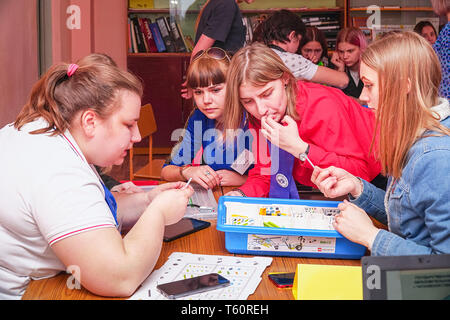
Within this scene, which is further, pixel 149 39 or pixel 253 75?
pixel 149 39

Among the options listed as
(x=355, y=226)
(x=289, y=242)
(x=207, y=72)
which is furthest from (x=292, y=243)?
(x=207, y=72)

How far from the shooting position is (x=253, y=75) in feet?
5.28

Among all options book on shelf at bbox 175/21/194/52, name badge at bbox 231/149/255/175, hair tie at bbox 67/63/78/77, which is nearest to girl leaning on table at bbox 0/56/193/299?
hair tie at bbox 67/63/78/77

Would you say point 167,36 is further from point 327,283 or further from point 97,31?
point 327,283

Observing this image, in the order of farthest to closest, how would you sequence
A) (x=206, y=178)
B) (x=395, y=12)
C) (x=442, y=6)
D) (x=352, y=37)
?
(x=395, y=12) < (x=352, y=37) < (x=442, y=6) < (x=206, y=178)

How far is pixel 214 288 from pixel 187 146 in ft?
4.12

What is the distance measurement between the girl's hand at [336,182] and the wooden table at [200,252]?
235mm

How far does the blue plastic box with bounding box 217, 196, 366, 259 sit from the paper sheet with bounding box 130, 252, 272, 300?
4 cm

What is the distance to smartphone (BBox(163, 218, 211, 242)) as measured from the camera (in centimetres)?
120

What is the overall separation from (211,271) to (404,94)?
55 centimetres

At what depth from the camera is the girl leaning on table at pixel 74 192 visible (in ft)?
2.85

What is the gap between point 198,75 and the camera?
1971 mm

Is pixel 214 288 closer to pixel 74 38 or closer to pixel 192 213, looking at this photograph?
pixel 192 213

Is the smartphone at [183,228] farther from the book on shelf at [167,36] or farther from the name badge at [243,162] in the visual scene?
the book on shelf at [167,36]
